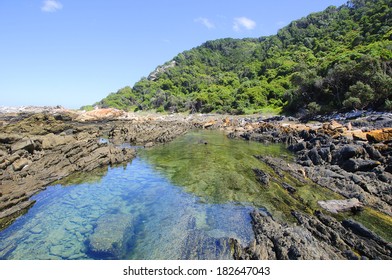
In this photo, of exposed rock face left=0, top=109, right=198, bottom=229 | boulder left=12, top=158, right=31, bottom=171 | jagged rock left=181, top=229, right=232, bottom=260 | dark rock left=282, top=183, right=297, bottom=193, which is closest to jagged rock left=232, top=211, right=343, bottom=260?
jagged rock left=181, top=229, right=232, bottom=260

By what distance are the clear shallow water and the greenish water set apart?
0.04 metres

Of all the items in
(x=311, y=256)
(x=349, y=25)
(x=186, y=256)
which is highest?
(x=349, y=25)

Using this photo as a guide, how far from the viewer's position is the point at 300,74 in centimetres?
6469

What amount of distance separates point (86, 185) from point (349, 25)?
158619 millimetres

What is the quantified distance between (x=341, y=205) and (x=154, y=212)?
11477mm

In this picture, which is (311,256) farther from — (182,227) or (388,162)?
(388,162)

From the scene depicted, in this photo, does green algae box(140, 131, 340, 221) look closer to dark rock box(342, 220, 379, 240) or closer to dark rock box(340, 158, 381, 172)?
dark rock box(342, 220, 379, 240)

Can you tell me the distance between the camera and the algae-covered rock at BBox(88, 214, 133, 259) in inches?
419

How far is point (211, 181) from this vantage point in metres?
20.8

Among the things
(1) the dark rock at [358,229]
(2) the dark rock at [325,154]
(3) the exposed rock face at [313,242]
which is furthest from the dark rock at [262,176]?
(2) the dark rock at [325,154]

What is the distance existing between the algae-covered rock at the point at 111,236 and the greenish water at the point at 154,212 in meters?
0.05

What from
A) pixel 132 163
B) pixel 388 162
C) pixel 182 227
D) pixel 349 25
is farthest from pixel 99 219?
pixel 349 25

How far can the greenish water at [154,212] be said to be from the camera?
11.1 meters

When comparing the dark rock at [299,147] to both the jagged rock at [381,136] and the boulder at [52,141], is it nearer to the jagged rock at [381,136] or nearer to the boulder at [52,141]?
the jagged rock at [381,136]
